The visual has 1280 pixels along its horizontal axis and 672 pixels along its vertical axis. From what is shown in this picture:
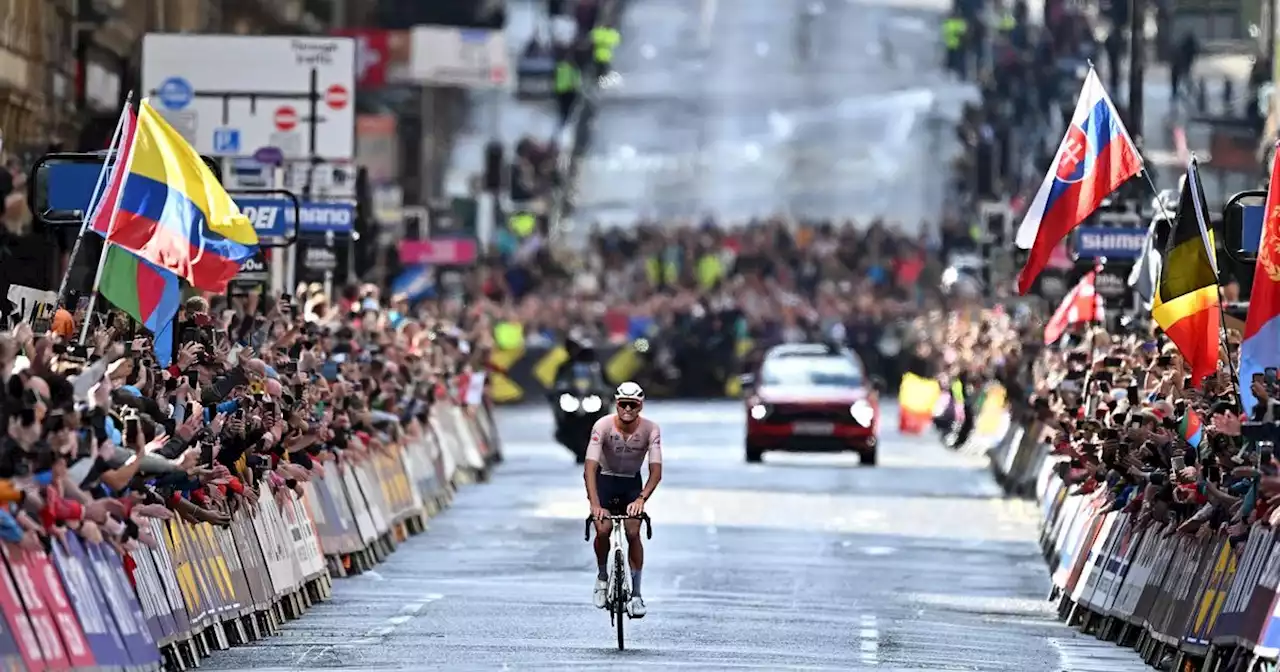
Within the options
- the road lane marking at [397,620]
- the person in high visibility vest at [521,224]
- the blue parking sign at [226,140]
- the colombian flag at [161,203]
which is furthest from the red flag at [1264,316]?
the person in high visibility vest at [521,224]

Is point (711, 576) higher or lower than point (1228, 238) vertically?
lower

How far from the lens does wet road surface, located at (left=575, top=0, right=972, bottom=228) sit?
110 m

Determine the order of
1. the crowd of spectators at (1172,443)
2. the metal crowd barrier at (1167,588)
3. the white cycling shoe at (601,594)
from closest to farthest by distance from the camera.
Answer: the metal crowd barrier at (1167,588) → the crowd of spectators at (1172,443) → the white cycling shoe at (601,594)

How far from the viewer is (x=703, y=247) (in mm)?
83188

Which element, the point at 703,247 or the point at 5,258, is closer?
the point at 5,258

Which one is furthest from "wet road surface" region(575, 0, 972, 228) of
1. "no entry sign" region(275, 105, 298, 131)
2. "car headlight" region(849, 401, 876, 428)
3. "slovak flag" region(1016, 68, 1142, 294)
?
"slovak flag" region(1016, 68, 1142, 294)

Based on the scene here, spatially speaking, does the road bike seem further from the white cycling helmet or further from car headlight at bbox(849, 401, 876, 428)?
car headlight at bbox(849, 401, 876, 428)

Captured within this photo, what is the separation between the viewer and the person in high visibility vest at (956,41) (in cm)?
9106

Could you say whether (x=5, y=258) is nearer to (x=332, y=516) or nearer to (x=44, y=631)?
(x=332, y=516)

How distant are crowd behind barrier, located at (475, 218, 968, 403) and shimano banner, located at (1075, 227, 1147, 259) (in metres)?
24.7

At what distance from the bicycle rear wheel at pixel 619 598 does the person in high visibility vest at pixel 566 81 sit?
6526 centimetres

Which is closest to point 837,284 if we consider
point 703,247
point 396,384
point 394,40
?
point 703,247

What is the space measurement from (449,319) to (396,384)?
1405cm

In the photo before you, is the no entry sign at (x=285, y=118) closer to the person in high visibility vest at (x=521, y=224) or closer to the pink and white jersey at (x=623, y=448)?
the pink and white jersey at (x=623, y=448)
